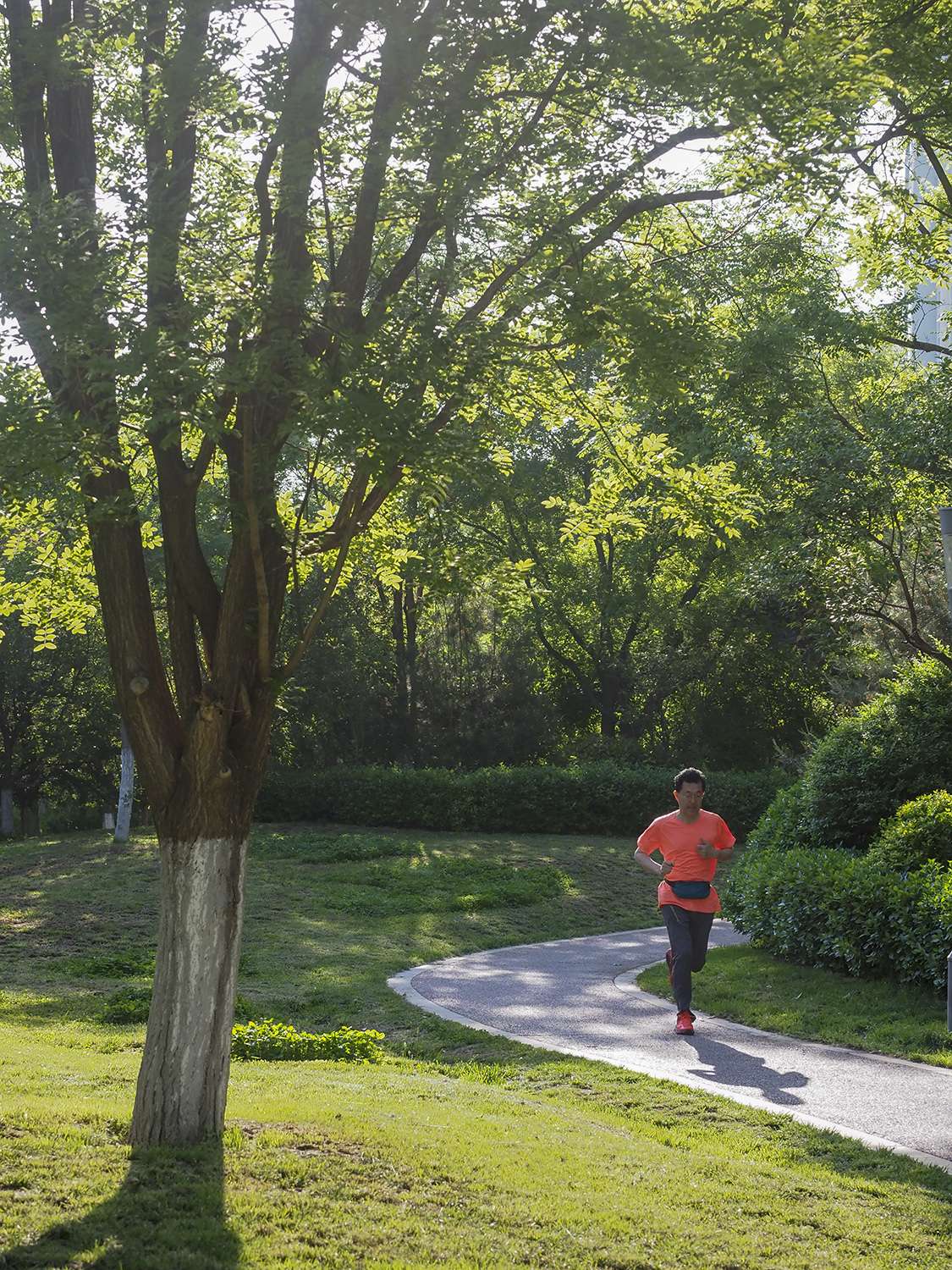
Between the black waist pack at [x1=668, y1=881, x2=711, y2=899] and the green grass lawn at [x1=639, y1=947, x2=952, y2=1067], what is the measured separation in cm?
130

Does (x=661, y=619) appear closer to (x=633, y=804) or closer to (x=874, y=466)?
(x=633, y=804)

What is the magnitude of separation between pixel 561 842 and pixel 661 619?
9605mm

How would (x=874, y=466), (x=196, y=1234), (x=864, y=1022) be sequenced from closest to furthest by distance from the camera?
(x=196, y=1234) < (x=864, y=1022) < (x=874, y=466)

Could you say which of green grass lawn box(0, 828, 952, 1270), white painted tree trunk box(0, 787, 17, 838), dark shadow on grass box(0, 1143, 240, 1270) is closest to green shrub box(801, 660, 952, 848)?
green grass lawn box(0, 828, 952, 1270)

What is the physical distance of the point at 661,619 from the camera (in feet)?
110

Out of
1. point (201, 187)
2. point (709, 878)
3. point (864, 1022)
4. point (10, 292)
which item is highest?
point (201, 187)

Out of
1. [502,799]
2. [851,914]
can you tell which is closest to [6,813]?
[502,799]

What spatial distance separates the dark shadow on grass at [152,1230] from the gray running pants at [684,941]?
5.06 meters

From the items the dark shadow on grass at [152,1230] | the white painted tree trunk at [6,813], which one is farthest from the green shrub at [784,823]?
the white painted tree trunk at [6,813]

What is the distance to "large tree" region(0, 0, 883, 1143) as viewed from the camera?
5.59m

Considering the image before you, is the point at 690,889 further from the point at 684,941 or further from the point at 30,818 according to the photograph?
→ the point at 30,818

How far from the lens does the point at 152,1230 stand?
492 centimetres

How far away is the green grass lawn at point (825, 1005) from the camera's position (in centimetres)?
931

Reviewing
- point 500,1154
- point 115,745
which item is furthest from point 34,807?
point 500,1154
